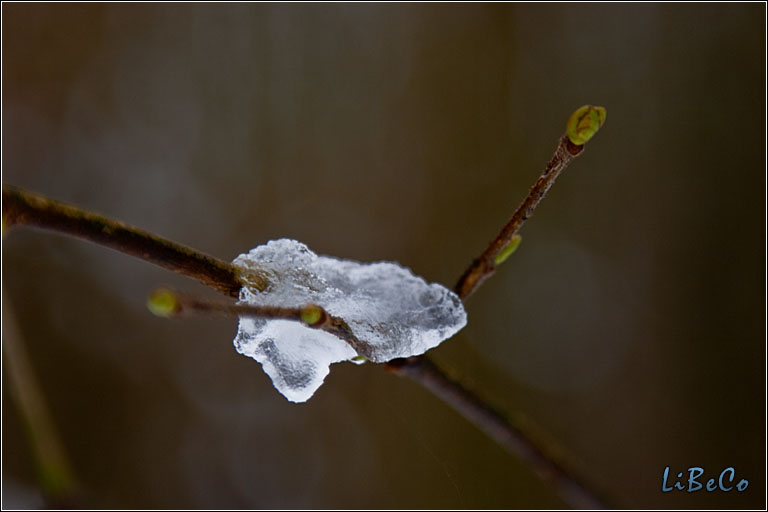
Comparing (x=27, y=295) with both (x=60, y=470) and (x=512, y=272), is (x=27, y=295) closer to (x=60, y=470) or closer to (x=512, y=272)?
(x=60, y=470)

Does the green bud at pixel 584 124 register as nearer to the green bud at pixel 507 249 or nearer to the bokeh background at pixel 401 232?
the green bud at pixel 507 249

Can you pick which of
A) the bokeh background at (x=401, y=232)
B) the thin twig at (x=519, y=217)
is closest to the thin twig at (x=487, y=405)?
the thin twig at (x=519, y=217)

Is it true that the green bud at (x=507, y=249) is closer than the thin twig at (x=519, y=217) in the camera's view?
No

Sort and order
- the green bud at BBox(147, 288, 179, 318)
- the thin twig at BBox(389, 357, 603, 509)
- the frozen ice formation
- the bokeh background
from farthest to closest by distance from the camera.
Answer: the bokeh background < the thin twig at BBox(389, 357, 603, 509) < the frozen ice formation < the green bud at BBox(147, 288, 179, 318)

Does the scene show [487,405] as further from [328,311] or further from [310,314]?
[310,314]

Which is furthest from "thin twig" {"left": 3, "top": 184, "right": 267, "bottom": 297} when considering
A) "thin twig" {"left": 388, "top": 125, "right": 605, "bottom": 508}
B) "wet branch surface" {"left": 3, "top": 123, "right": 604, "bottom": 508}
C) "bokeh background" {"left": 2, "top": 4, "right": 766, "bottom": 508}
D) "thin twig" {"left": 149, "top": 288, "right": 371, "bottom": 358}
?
"bokeh background" {"left": 2, "top": 4, "right": 766, "bottom": 508}

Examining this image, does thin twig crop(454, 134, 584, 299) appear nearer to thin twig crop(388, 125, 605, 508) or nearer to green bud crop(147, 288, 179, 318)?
A: thin twig crop(388, 125, 605, 508)

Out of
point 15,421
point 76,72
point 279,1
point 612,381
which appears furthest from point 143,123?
point 612,381
